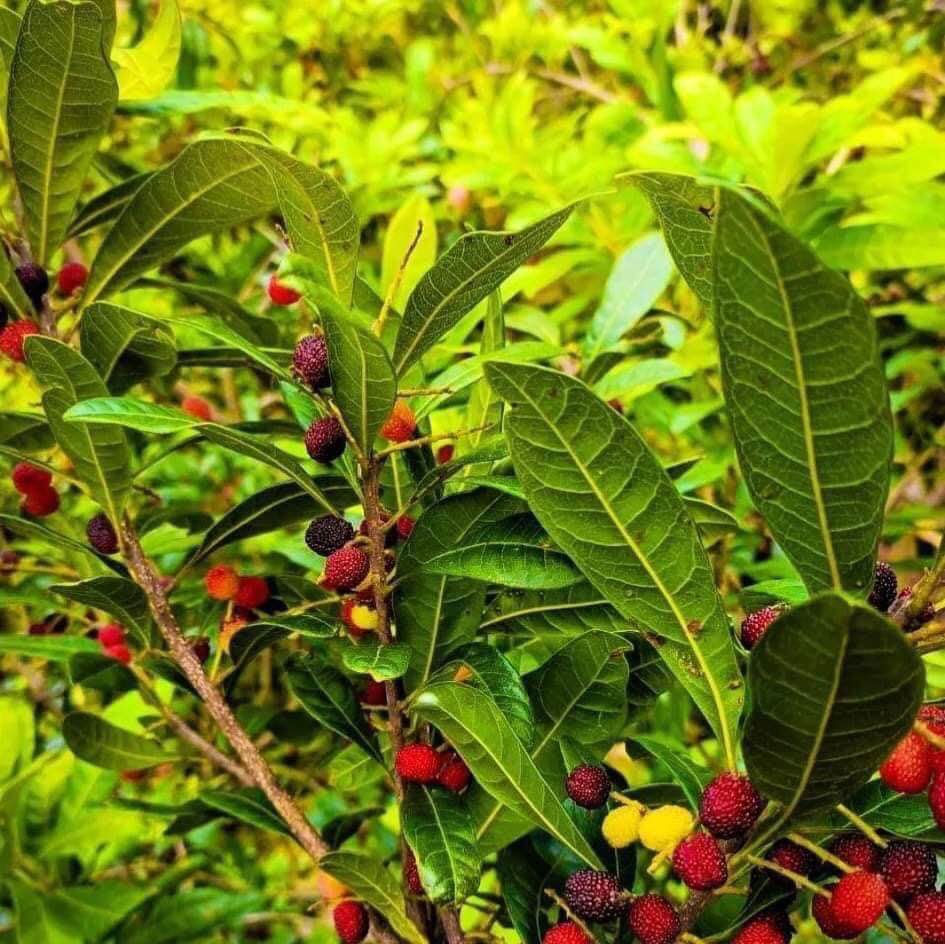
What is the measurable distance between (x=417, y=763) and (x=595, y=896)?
0.59 feet

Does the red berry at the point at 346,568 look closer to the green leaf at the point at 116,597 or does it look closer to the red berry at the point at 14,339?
the green leaf at the point at 116,597

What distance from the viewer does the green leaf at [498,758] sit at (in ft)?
2.22

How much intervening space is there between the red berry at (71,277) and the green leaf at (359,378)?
24.8 inches

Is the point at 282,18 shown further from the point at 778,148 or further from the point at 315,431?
the point at 315,431

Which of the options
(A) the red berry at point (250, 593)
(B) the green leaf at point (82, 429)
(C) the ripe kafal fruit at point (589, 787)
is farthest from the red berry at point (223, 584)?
(C) the ripe kafal fruit at point (589, 787)

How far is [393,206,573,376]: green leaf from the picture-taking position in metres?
0.67

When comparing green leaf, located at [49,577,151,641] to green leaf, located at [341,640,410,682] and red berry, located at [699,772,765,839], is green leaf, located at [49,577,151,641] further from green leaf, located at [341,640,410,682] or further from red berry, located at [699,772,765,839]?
red berry, located at [699,772,765,839]

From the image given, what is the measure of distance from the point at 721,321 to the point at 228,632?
0.64 meters

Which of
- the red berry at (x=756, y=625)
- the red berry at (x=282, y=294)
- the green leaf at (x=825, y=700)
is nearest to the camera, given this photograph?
the green leaf at (x=825, y=700)

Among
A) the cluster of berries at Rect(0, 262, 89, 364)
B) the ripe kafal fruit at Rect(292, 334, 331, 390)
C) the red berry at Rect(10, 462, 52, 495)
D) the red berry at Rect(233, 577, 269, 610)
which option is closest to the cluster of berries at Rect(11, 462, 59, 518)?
the red berry at Rect(10, 462, 52, 495)

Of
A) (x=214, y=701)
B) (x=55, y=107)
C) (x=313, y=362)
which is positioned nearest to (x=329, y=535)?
(x=313, y=362)

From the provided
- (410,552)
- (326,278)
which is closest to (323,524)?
(410,552)

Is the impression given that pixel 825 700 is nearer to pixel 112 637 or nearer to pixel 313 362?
pixel 313 362

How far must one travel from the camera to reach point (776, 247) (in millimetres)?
441
